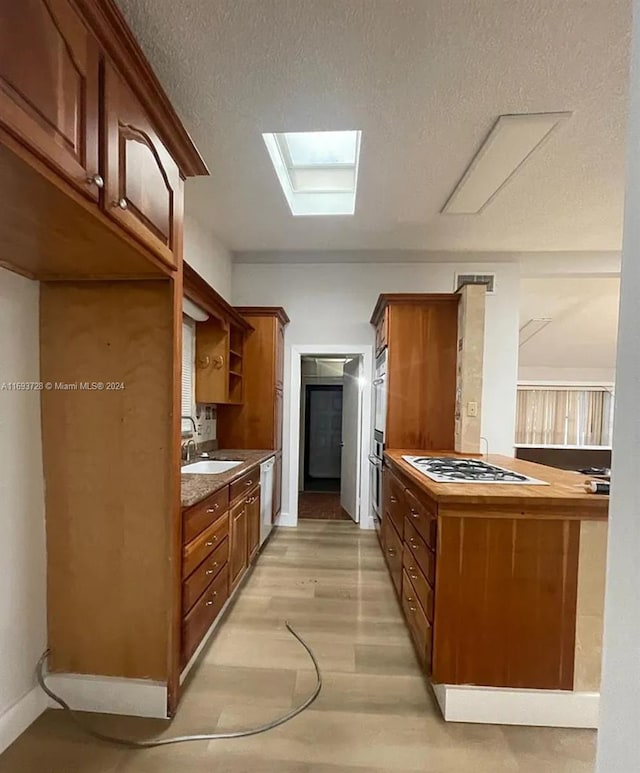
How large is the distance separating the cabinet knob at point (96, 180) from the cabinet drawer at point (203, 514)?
4.38ft

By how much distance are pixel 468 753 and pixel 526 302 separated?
5078mm

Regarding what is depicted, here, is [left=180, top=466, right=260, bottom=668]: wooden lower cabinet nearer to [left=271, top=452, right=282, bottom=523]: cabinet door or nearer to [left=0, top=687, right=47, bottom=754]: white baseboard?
[left=0, top=687, right=47, bottom=754]: white baseboard

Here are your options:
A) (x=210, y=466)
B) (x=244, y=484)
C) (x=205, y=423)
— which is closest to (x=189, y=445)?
(x=210, y=466)

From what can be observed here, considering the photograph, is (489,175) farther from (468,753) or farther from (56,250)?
(468,753)

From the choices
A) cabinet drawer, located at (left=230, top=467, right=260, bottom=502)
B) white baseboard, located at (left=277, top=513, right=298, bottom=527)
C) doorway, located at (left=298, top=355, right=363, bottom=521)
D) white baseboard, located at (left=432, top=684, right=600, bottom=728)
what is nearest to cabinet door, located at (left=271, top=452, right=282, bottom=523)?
white baseboard, located at (left=277, top=513, right=298, bottom=527)

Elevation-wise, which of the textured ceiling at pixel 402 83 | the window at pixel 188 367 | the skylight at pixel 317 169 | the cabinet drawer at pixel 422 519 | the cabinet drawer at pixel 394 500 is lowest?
the cabinet drawer at pixel 394 500

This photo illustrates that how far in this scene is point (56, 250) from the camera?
1.45 meters

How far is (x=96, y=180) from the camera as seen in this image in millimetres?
1127

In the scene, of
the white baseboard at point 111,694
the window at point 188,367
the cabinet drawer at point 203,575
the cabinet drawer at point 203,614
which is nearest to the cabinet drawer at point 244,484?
the cabinet drawer at point 203,575

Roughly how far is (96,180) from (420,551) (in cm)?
206

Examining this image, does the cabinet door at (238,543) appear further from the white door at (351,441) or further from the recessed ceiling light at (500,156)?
the recessed ceiling light at (500,156)

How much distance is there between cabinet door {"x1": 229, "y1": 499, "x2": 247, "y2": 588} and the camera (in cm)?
257

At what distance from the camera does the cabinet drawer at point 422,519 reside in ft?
6.05

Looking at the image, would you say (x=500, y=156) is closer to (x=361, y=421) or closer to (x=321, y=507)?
(x=361, y=421)
